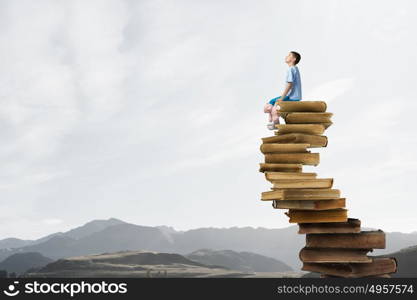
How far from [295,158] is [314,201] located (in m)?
1.49

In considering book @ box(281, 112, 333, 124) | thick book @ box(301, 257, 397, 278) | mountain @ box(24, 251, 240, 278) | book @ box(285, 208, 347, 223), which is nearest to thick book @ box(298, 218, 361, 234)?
book @ box(285, 208, 347, 223)

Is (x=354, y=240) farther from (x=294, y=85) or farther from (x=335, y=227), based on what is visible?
(x=294, y=85)

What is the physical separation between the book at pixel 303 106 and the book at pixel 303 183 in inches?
94.6

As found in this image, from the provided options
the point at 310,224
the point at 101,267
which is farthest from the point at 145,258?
the point at 310,224

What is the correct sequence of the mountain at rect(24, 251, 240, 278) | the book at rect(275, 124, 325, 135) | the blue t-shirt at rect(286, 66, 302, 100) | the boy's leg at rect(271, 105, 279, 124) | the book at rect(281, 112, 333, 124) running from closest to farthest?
the book at rect(275, 124, 325, 135) < the book at rect(281, 112, 333, 124) < the boy's leg at rect(271, 105, 279, 124) < the blue t-shirt at rect(286, 66, 302, 100) < the mountain at rect(24, 251, 240, 278)

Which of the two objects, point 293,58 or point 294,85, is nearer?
point 294,85

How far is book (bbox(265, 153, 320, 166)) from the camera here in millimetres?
16438

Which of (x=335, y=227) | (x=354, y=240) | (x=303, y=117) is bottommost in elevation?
(x=354, y=240)

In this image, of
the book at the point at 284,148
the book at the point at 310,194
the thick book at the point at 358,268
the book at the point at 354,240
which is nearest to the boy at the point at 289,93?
the book at the point at 284,148

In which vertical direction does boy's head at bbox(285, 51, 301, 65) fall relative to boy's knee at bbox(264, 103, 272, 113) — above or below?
above

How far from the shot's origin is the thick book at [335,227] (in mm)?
16234

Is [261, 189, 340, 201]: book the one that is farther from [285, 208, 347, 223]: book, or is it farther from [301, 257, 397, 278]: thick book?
[301, 257, 397, 278]: thick book

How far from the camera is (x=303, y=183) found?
16078 millimetres

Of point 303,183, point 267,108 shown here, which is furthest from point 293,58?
point 303,183
